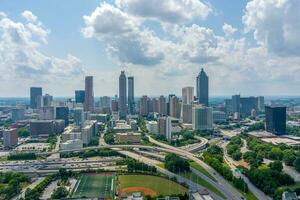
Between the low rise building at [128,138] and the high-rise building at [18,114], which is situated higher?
the high-rise building at [18,114]

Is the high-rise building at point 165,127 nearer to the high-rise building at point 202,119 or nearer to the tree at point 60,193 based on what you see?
the high-rise building at point 202,119

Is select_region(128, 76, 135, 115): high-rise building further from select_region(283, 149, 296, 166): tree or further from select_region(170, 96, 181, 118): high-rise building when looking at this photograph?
select_region(283, 149, 296, 166): tree

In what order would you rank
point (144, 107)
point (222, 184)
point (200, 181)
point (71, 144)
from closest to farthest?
point (222, 184) → point (200, 181) → point (71, 144) → point (144, 107)

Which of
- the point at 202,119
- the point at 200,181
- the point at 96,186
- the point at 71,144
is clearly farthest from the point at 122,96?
the point at 96,186

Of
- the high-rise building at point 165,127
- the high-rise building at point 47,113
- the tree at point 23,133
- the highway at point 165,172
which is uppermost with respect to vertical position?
the high-rise building at point 47,113

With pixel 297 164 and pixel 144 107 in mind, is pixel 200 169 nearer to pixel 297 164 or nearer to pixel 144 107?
pixel 297 164

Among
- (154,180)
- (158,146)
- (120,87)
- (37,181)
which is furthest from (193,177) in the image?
(120,87)

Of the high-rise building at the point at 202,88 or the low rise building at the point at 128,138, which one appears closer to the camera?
the low rise building at the point at 128,138

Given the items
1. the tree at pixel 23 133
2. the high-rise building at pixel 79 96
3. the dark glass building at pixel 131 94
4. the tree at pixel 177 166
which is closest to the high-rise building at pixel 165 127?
the tree at pixel 177 166

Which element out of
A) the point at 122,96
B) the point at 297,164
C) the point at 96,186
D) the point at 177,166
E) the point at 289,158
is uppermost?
the point at 122,96
